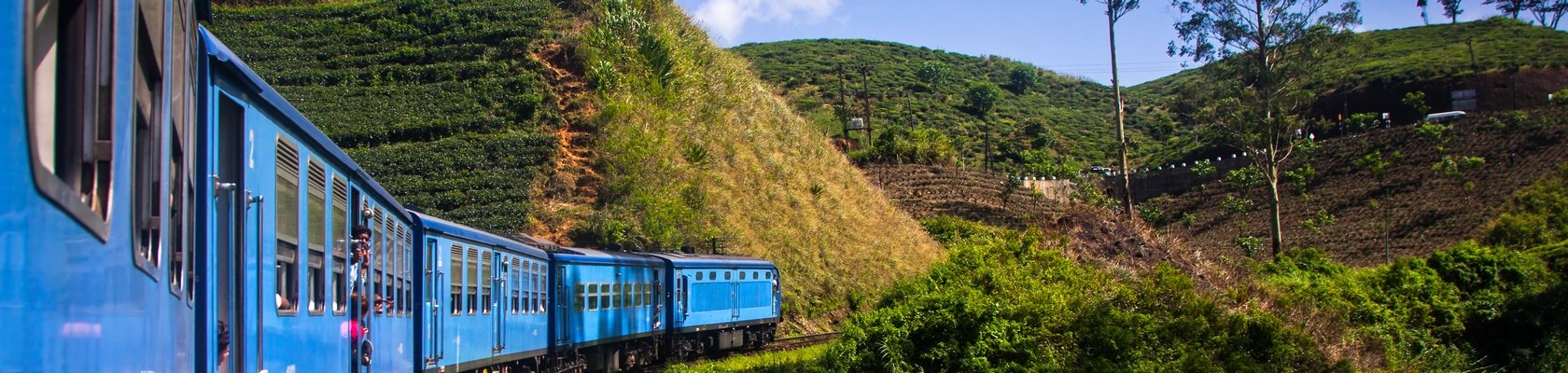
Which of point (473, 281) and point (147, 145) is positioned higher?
point (147, 145)

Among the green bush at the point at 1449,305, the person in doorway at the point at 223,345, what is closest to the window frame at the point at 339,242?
the person in doorway at the point at 223,345

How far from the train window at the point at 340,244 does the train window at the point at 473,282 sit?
514 centimetres

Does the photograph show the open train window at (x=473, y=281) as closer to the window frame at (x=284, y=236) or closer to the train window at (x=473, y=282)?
the train window at (x=473, y=282)

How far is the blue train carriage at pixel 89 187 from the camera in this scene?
2.40 m

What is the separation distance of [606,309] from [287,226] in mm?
13270

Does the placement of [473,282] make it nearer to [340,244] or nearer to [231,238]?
[340,244]

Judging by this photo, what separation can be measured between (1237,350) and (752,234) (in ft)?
80.4

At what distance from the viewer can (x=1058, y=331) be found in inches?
515

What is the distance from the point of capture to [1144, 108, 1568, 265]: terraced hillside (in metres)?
45.2

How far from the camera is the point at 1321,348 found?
14.6m

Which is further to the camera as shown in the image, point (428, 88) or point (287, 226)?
point (428, 88)

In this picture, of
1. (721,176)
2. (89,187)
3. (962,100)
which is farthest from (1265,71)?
(962,100)

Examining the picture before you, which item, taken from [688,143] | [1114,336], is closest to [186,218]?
[1114,336]

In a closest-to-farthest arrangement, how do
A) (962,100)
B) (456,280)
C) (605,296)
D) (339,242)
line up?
(339,242), (456,280), (605,296), (962,100)
